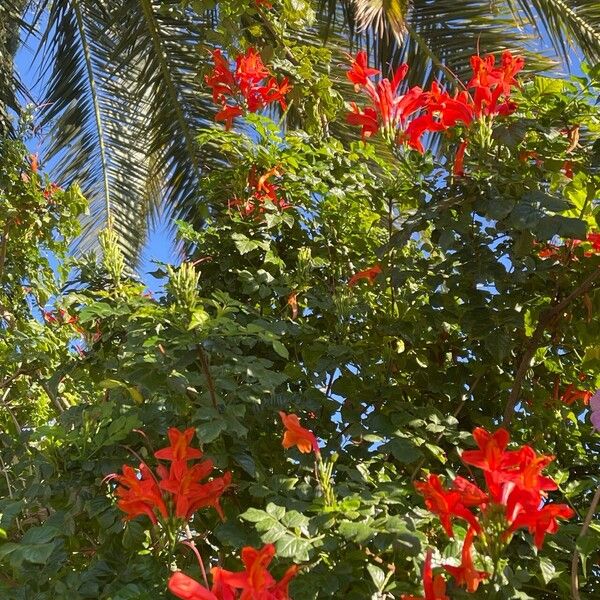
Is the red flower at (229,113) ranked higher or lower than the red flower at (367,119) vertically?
higher

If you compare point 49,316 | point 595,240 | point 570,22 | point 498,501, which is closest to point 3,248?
point 49,316

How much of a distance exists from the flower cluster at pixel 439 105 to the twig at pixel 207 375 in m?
0.81

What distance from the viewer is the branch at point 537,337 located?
1803 mm

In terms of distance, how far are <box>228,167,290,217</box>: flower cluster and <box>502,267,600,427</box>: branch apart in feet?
2.50

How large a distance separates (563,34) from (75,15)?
296cm

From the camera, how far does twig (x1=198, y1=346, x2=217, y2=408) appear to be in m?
1.47

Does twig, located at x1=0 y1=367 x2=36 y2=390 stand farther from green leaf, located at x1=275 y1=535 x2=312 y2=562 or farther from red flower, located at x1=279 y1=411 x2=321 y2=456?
green leaf, located at x1=275 y1=535 x2=312 y2=562

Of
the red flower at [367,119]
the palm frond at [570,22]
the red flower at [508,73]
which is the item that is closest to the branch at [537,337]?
the red flower at [508,73]

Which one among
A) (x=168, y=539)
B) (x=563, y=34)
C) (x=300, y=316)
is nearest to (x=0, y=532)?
(x=168, y=539)

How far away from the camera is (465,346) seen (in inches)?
79.9

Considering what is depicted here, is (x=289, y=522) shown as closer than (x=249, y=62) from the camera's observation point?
Yes

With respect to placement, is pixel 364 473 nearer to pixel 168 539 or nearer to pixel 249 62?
pixel 168 539

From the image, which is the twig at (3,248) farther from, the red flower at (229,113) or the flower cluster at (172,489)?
the flower cluster at (172,489)

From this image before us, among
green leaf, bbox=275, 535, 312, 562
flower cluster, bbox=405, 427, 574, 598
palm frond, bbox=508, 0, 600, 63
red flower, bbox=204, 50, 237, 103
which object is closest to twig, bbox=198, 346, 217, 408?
green leaf, bbox=275, 535, 312, 562
